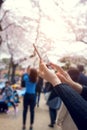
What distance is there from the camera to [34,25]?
22.2 ft


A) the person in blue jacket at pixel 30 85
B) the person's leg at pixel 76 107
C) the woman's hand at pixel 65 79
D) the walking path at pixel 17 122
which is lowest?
the walking path at pixel 17 122

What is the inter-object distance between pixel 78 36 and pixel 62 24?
0.52 metres

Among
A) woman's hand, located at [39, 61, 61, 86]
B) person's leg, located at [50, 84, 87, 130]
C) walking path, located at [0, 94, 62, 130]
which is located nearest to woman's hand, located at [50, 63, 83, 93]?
woman's hand, located at [39, 61, 61, 86]

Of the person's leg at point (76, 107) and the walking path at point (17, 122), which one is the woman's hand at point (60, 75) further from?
the walking path at point (17, 122)

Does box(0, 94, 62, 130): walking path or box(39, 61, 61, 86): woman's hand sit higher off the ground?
box(39, 61, 61, 86): woman's hand

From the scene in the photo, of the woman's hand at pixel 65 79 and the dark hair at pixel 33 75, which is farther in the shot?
the dark hair at pixel 33 75

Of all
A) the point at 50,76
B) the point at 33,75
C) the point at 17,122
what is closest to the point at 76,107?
the point at 50,76

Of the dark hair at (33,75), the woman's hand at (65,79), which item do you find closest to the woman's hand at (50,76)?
the woman's hand at (65,79)

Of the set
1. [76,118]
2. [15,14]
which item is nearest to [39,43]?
[15,14]

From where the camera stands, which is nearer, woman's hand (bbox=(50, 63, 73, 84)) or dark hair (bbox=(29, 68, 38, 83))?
woman's hand (bbox=(50, 63, 73, 84))

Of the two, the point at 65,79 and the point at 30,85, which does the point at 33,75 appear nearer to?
the point at 30,85

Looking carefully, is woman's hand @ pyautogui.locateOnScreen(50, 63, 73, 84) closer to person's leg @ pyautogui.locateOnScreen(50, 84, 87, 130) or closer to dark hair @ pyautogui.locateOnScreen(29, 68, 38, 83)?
person's leg @ pyautogui.locateOnScreen(50, 84, 87, 130)

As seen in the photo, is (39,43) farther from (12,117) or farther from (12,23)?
(12,117)

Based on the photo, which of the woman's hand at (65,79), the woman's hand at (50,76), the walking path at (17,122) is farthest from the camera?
the walking path at (17,122)
